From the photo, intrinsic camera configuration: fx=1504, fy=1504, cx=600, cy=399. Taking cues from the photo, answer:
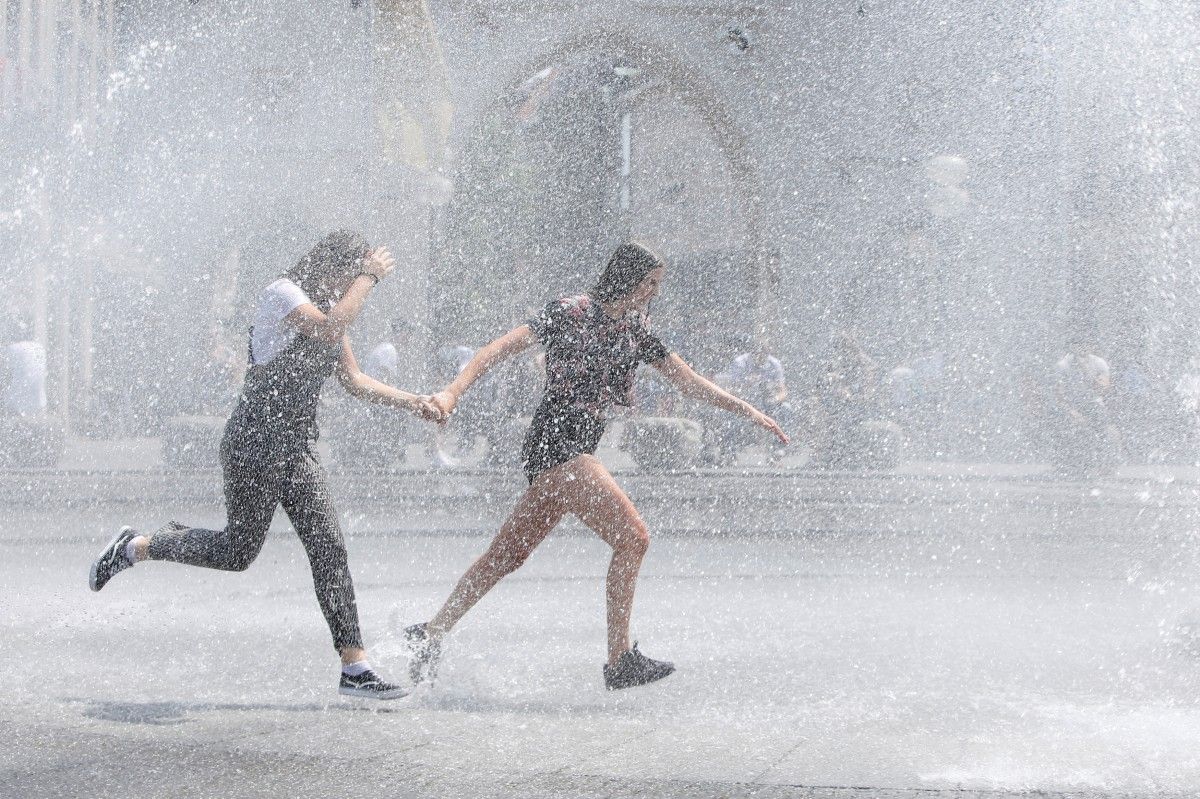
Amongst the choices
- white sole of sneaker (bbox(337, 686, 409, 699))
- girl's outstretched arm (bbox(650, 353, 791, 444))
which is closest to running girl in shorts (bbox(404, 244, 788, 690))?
girl's outstretched arm (bbox(650, 353, 791, 444))

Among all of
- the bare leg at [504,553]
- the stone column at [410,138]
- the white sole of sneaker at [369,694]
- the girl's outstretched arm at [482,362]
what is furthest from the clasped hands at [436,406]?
the stone column at [410,138]

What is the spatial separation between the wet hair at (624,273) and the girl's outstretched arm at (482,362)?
1.18ft

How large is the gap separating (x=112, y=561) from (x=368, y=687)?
1.20 meters

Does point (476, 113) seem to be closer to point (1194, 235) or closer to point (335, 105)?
point (335, 105)

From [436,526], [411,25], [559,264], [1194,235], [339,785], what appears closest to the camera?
[339,785]

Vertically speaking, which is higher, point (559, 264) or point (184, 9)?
point (184, 9)

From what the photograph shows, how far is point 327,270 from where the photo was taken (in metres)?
5.04

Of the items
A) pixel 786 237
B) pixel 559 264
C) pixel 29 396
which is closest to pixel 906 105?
pixel 786 237

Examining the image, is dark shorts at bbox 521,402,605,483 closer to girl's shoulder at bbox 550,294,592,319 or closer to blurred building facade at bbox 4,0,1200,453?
girl's shoulder at bbox 550,294,592,319

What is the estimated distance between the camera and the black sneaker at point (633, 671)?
5090 millimetres

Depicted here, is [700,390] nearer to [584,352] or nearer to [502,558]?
[584,352]

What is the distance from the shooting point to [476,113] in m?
28.7

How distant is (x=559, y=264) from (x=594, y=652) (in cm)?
2566

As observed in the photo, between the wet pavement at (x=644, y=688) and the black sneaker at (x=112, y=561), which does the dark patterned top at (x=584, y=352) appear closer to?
the wet pavement at (x=644, y=688)
